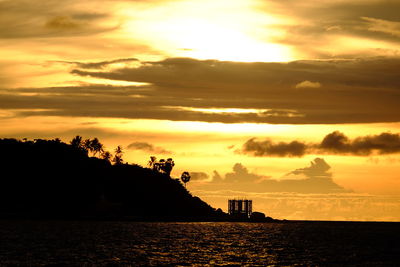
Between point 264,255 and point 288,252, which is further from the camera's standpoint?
point 288,252

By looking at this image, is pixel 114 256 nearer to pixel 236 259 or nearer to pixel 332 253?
pixel 236 259

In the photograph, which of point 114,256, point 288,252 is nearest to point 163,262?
point 114,256

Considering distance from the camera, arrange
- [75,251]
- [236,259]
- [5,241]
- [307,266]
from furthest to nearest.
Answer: [5,241], [75,251], [236,259], [307,266]

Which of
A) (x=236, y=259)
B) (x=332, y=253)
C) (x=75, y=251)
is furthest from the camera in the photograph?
(x=332, y=253)

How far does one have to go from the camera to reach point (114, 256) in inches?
4862

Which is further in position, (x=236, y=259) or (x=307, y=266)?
(x=236, y=259)

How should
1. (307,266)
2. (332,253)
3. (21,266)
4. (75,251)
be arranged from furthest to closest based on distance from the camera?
1. (332,253)
2. (75,251)
3. (307,266)
4. (21,266)

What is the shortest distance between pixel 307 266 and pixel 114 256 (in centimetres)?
3516

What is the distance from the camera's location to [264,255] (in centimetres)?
13400

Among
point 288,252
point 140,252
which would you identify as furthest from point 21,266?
point 288,252

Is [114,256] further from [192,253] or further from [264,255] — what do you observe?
[264,255]

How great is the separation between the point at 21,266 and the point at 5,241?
187 ft

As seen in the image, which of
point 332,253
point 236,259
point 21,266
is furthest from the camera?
point 332,253

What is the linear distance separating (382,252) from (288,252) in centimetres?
2147
